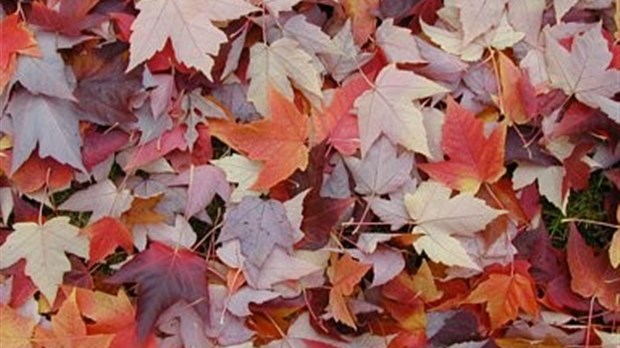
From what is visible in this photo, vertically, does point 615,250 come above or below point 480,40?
below

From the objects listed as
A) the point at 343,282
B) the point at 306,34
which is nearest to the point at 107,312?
the point at 343,282

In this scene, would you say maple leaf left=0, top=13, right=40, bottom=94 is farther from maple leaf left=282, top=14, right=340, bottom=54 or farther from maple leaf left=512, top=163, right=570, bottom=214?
maple leaf left=512, top=163, right=570, bottom=214

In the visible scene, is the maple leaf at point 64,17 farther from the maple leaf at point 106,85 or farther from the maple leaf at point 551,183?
the maple leaf at point 551,183

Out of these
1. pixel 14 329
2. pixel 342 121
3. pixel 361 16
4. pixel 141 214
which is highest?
pixel 361 16

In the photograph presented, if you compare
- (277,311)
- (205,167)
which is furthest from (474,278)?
(205,167)

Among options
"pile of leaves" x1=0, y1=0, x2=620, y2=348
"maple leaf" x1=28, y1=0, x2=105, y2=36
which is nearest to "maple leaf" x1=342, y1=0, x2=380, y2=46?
"pile of leaves" x1=0, y1=0, x2=620, y2=348

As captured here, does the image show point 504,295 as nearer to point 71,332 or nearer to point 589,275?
point 589,275

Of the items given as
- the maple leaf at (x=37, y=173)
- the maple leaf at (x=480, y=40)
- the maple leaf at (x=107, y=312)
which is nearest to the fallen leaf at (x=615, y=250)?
the maple leaf at (x=480, y=40)
